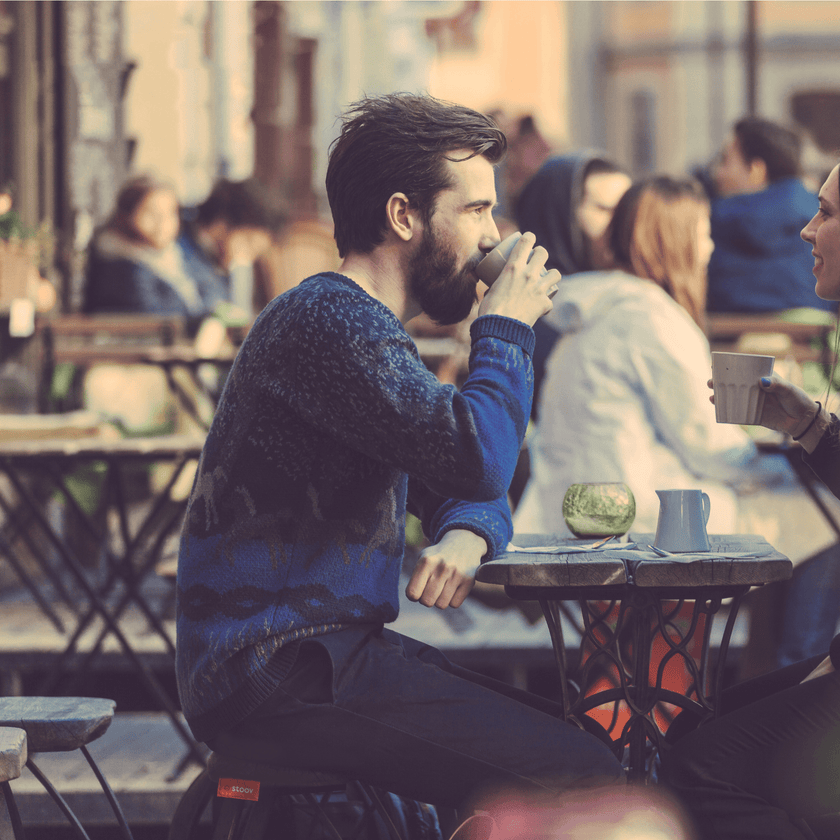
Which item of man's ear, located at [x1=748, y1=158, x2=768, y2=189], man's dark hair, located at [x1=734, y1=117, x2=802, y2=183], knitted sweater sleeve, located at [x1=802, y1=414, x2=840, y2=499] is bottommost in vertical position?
knitted sweater sleeve, located at [x1=802, y1=414, x2=840, y2=499]

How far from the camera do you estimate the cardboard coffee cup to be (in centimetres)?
221

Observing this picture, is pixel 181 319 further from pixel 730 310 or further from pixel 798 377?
pixel 798 377

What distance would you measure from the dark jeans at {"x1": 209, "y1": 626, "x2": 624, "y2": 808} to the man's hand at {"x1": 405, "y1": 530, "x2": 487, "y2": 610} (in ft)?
0.48

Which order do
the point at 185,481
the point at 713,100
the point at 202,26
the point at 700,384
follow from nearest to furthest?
the point at 700,384 → the point at 185,481 → the point at 202,26 → the point at 713,100

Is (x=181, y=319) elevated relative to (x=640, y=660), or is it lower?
elevated

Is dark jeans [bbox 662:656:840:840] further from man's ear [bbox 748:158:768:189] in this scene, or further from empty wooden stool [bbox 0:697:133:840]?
man's ear [bbox 748:158:768:189]

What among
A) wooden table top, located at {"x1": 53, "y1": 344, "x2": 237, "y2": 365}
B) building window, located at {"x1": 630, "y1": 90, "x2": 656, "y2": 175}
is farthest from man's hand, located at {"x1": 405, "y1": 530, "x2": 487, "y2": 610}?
building window, located at {"x1": 630, "y1": 90, "x2": 656, "y2": 175}

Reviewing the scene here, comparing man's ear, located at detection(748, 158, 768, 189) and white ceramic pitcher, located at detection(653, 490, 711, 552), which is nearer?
white ceramic pitcher, located at detection(653, 490, 711, 552)

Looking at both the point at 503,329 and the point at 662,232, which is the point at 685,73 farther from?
the point at 503,329

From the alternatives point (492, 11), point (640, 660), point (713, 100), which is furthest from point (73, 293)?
point (713, 100)

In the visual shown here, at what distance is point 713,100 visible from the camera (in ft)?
101

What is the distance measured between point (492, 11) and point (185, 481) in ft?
74.4

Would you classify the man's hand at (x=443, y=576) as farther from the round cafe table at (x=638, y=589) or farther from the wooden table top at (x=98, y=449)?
the wooden table top at (x=98, y=449)

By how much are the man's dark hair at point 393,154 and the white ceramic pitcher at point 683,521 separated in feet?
2.29
